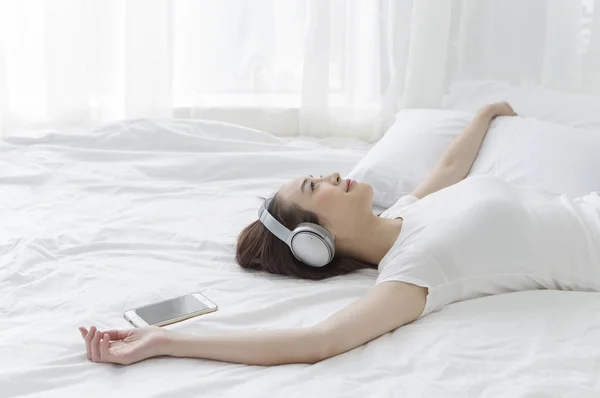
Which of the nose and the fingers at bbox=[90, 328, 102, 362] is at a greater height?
the nose

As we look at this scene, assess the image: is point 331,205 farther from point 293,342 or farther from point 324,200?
point 293,342

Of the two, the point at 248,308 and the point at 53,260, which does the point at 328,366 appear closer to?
the point at 248,308

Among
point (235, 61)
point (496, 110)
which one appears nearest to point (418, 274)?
point (496, 110)

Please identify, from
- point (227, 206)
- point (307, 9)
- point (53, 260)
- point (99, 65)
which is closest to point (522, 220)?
point (227, 206)

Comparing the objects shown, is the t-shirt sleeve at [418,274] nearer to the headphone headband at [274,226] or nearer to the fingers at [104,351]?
the headphone headband at [274,226]

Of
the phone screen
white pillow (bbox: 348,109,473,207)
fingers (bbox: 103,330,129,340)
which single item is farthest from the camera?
white pillow (bbox: 348,109,473,207)

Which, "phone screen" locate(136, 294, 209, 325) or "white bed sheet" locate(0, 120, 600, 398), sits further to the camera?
"phone screen" locate(136, 294, 209, 325)

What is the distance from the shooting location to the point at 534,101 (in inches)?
86.4

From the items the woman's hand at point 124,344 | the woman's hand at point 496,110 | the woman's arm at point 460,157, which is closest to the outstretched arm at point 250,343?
the woman's hand at point 124,344

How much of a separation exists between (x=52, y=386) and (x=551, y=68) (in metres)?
1.74

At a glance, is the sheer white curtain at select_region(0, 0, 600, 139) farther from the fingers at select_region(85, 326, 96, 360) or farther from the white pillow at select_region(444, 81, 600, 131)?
the fingers at select_region(85, 326, 96, 360)

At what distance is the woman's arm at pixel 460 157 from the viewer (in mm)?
1741

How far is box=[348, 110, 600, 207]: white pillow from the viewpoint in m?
1.72

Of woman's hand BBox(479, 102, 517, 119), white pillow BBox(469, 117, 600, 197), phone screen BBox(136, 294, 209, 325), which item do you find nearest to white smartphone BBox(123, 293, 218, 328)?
phone screen BBox(136, 294, 209, 325)
